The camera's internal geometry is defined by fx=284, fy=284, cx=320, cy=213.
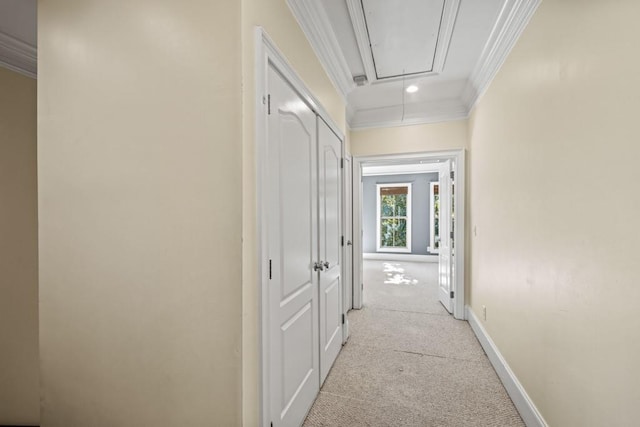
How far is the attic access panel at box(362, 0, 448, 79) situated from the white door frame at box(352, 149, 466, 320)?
45.1 inches

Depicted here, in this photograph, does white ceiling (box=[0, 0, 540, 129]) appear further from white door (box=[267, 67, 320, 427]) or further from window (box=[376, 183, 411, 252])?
window (box=[376, 183, 411, 252])

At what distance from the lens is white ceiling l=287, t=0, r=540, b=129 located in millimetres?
1939

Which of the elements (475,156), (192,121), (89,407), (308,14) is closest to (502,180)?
(475,156)

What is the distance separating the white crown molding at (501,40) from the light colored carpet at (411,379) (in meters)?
2.55

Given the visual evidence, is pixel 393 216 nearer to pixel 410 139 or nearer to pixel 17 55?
pixel 410 139

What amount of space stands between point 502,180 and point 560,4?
1187 millimetres

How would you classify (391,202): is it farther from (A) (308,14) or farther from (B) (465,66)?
(A) (308,14)

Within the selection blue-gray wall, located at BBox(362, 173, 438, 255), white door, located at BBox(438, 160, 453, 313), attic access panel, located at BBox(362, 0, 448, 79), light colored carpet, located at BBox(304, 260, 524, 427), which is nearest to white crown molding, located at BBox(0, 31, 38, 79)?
attic access panel, located at BBox(362, 0, 448, 79)

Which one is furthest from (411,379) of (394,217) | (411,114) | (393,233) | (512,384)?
(394,217)

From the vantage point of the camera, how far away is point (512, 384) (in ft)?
6.52

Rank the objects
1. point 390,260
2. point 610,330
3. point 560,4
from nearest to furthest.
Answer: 1. point 610,330
2. point 560,4
3. point 390,260

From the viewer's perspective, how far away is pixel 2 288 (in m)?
1.95

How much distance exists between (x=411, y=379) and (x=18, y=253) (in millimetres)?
3058

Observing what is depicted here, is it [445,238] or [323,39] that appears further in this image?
[445,238]
